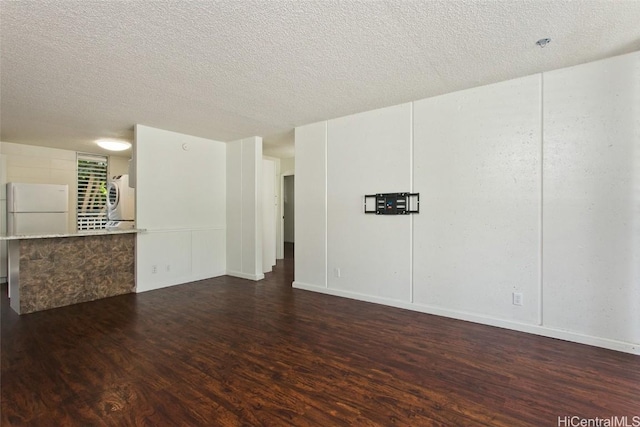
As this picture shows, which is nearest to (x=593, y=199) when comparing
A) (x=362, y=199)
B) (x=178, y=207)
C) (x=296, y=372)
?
(x=362, y=199)

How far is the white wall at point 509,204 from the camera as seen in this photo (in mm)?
2668

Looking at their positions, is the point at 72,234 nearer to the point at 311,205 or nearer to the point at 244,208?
the point at 244,208

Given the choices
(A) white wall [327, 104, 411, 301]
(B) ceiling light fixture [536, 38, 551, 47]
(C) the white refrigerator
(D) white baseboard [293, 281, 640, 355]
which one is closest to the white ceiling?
(B) ceiling light fixture [536, 38, 551, 47]

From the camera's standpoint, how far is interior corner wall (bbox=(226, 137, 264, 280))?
5.45 m

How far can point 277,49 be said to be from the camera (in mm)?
2432

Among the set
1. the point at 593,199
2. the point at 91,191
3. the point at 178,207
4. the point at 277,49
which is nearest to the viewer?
the point at 277,49

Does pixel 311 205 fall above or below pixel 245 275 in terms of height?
above

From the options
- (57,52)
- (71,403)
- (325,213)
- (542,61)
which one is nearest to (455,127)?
(542,61)

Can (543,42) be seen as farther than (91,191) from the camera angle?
No

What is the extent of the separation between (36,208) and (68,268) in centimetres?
218

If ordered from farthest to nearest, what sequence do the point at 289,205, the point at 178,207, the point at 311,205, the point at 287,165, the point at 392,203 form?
the point at 289,205 → the point at 287,165 → the point at 178,207 → the point at 311,205 → the point at 392,203

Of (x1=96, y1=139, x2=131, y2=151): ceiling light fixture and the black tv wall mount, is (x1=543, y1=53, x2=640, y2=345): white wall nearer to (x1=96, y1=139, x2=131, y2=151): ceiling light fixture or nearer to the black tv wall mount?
the black tv wall mount
